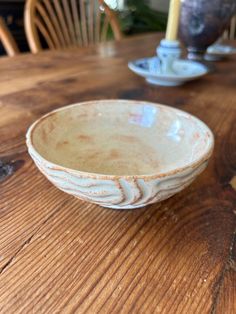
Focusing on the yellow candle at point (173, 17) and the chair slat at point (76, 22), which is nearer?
the yellow candle at point (173, 17)

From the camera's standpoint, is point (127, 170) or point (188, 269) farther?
point (127, 170)

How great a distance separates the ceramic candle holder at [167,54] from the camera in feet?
2.47

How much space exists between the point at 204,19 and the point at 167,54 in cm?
23

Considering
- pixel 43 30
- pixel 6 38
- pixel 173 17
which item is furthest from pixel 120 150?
pixel 43 30

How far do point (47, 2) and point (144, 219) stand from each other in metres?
1.21

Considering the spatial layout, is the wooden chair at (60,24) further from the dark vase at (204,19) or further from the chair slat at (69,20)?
the dark vase at (204,19)

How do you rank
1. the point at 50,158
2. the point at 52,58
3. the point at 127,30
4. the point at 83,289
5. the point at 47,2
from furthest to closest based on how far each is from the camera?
1. the point at 127,30
2. the point at 47,2
3. the point at 52,58
4. the point at 50,158
5. the point at 83,289

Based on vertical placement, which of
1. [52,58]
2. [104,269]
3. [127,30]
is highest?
[104,269]

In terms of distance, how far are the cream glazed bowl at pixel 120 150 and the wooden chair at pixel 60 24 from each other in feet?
2.81

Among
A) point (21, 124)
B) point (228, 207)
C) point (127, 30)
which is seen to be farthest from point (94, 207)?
point (127, 30)

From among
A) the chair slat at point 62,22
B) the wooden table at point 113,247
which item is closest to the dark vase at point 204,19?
the wooden table at point 113,247

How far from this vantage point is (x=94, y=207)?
37cm

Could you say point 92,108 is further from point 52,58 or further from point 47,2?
point 47,2

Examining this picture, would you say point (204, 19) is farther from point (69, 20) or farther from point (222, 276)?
point (222, 276)
